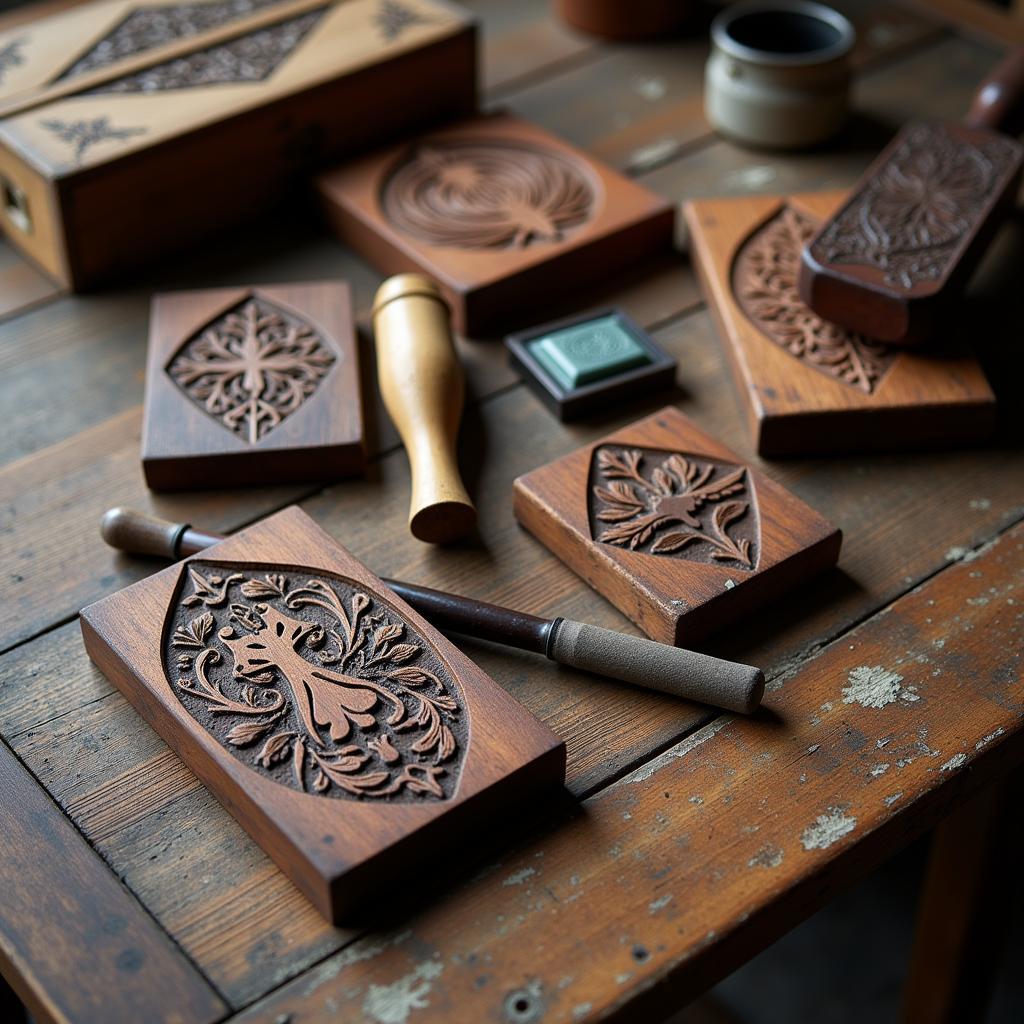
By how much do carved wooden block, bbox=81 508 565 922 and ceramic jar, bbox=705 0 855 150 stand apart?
2.31 feet

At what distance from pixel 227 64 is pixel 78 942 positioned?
32.6 inches

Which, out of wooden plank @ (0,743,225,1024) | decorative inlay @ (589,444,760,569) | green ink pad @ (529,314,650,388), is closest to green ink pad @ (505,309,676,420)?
green ink pad @ (529,314,650,388)

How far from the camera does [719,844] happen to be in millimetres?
725

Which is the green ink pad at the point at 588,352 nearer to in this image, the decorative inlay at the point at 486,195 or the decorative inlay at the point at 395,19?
the decorative inlay at the point at 486,195

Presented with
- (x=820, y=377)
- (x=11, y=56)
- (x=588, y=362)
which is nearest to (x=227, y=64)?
(x=11, y=56)

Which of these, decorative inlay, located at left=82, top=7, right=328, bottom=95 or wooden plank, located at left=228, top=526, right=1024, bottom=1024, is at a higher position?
decorative inlay, located at left=82, top=7, right=328, bottom=95

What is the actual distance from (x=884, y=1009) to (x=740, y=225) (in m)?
1.20

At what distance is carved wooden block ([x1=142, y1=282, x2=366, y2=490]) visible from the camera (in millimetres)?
939

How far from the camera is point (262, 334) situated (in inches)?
40.5

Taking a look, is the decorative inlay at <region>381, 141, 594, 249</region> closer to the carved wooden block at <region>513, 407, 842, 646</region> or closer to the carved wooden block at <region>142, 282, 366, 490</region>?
the carved wooden block at <region>142, 282, 366, 490</region>

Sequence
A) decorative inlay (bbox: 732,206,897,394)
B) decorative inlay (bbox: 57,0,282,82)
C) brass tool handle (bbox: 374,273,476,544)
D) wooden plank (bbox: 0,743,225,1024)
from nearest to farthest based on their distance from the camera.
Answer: wooden plank (bbox: 0,743,225,1024) → brass tool handle (bbox: 374,273,476,544) → decorative inlay (bbox: 732,206,897,394) → decorative inlay (bbox: 57,0,282,82)

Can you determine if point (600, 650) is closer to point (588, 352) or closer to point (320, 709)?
point (320, 709)

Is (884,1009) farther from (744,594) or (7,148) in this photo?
(7,148)

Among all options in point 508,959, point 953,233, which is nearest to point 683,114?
point 953,233
